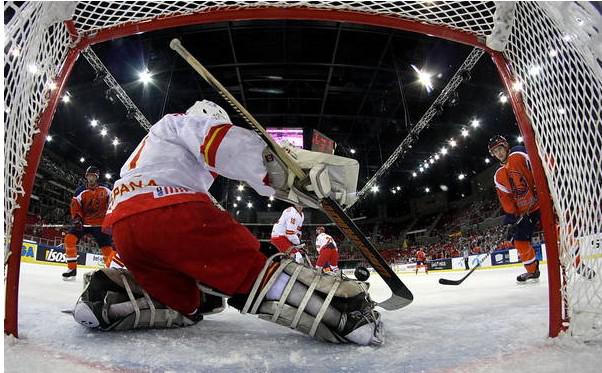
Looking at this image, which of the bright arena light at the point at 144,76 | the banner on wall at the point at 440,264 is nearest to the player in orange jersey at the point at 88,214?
the bright arena light at the point at 144,76

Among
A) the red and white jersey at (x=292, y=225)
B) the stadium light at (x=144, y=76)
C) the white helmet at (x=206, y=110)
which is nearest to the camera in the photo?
the white helmet at (x=206, y=110)

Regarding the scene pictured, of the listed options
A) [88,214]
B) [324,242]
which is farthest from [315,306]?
[324,242]

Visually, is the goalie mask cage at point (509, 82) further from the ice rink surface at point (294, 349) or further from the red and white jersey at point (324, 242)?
the red and white jersey at point (324, 242)

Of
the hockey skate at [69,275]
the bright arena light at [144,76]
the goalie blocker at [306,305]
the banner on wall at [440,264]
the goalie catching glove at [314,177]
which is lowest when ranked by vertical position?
the banner on wall at [440,264]

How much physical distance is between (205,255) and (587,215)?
→ 3.96 ft

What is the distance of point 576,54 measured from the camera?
3.79 feet

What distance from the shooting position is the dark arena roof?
8.05 metres

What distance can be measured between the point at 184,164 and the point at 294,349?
2.24 feet

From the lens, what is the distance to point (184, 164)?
50.8 inches

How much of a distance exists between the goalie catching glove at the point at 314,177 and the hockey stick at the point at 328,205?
0.02 meters

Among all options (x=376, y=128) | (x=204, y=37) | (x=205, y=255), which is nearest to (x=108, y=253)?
(x=205, y=255)

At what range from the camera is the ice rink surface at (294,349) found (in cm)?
89

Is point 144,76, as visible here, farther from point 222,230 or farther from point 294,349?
point 294,349

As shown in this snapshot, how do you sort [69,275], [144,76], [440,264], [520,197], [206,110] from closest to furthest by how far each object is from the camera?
[206,110] → [520,197] → [69,275] → [144,76] → [440,264]
